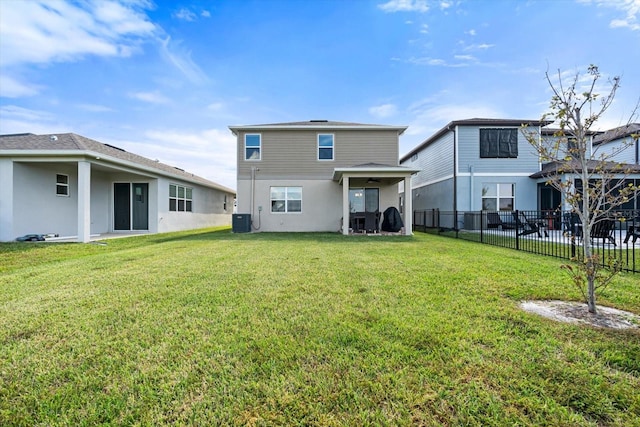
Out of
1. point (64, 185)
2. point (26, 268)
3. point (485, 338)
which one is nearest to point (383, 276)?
point (485, 338)

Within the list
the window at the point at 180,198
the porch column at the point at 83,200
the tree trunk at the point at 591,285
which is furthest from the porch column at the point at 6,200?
the tree trunk at the point at 591,285

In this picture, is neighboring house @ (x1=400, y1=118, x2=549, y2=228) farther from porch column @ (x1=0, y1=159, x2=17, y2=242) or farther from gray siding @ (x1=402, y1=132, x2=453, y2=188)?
porch column @ (x1=0, y1=159, x2=17, y2=242)

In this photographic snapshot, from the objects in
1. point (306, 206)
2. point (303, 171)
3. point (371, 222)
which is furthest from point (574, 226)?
point (303, 171)

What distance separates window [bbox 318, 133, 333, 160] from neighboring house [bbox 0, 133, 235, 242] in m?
7.44

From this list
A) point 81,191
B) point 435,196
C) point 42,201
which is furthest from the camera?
point 435,196

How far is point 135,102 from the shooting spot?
1560 centimetres

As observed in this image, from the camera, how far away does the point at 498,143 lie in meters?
14.9

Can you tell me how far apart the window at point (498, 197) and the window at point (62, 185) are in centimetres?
1894

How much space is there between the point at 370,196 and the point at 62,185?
1319cm

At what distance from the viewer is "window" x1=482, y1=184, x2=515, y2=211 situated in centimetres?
1497

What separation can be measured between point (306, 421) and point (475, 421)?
97 cm

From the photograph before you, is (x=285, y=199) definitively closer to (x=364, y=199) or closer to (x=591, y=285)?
(x=364, y=199)

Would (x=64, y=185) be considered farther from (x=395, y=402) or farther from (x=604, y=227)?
(x=604, y=227)

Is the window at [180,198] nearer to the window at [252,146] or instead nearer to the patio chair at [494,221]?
the window at [252,146]
